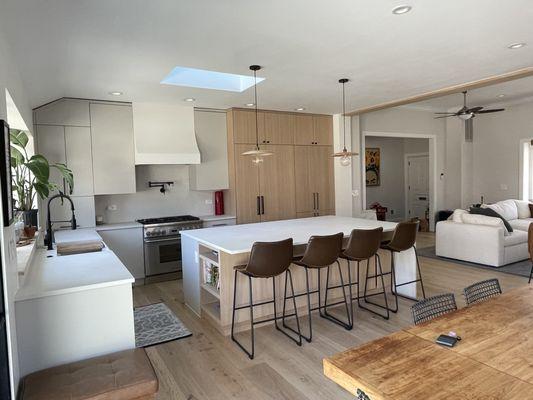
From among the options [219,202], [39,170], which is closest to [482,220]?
[219,202]

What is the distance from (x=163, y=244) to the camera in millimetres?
5426

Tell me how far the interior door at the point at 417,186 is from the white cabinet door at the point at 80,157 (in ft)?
27.2

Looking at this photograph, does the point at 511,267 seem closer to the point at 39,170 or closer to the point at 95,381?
the point at 95,381

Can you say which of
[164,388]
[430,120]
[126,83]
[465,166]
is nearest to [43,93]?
[126,83]

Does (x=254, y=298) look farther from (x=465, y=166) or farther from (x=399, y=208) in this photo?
(x=399, y=208)

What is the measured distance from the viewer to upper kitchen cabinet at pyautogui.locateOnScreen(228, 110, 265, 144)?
598cm

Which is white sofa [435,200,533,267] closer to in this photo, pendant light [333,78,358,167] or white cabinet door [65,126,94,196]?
pendant light [333,78,358,167]

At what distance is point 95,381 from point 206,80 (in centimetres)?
370

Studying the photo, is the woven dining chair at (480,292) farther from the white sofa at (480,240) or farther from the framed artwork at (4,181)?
the white sofa at (480,240)

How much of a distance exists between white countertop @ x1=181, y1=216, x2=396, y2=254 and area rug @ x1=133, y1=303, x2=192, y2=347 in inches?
35.7

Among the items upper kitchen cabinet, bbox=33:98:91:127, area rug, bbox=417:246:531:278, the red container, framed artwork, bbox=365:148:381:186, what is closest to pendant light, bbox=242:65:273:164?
the red container

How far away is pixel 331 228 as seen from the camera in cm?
425

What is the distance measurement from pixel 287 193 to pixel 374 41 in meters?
3.57

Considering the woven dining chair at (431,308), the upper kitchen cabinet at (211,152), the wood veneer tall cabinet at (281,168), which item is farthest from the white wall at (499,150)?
the woven dining chair at (431,308)
